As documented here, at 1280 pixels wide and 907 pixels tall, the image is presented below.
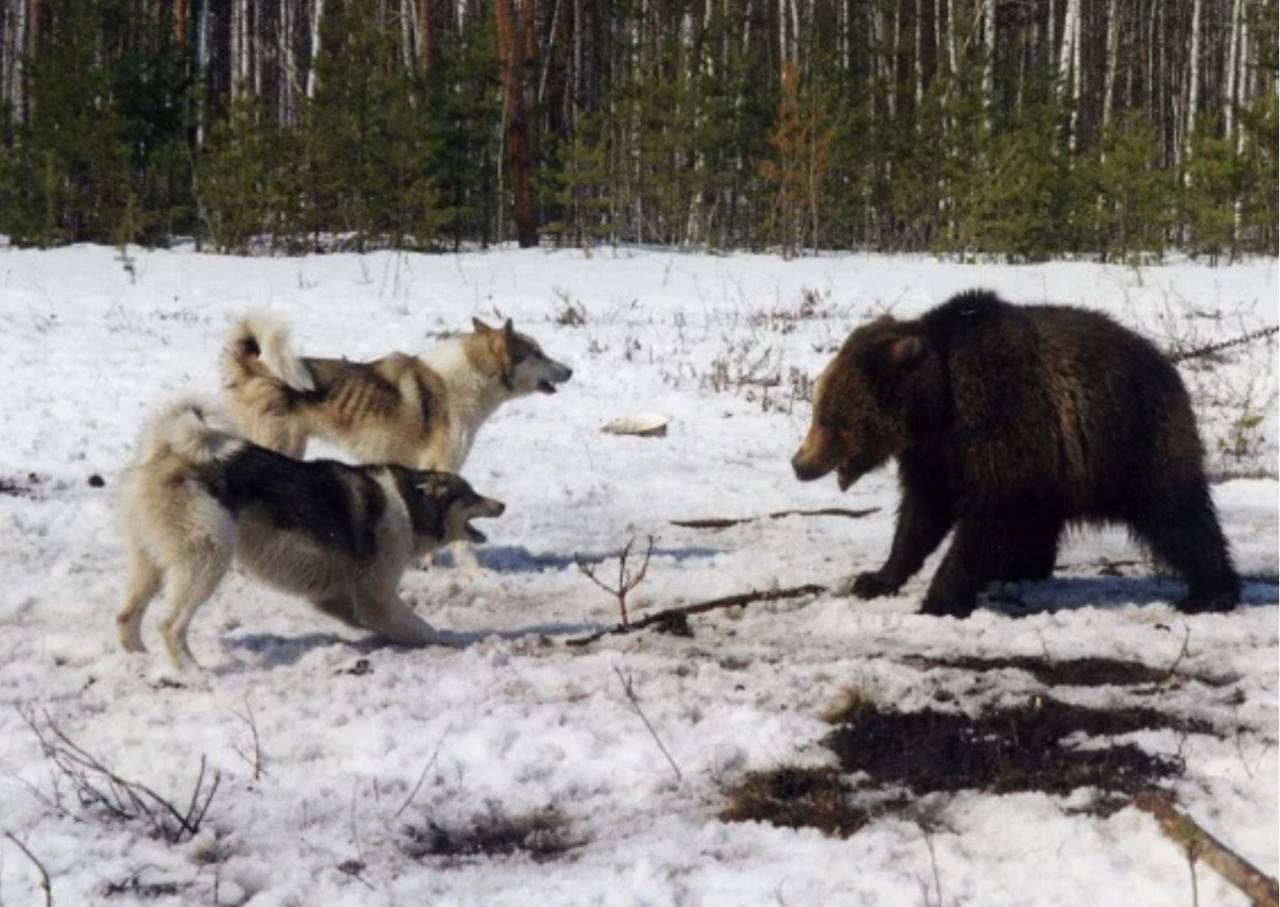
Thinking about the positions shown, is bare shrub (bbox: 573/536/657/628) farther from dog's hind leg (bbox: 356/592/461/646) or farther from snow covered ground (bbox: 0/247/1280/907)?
dog's hind leg (bbox: 356/592/461/646)

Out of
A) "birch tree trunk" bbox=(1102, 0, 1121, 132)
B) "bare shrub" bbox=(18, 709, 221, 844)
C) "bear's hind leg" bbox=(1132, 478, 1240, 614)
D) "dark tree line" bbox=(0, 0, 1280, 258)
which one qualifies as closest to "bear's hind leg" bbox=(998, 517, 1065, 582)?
"bear's hind leg" bbox=(1132, 478, 1240, 614)

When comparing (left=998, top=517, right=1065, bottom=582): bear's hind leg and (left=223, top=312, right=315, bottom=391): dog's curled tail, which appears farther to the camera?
(left=223, top=312, right=315, bottom=391): dog's curled tail

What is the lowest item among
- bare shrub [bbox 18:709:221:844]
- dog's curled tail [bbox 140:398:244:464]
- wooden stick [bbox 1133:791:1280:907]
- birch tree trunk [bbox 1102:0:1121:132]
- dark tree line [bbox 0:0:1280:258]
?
bare shrub [bbox 18:709:221:844]

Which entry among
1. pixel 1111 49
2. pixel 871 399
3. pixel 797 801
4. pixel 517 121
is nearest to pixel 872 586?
pixel 871 399

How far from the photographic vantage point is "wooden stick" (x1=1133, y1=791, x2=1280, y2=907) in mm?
3121

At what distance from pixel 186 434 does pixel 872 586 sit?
116 inches

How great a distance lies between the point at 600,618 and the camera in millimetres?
6664

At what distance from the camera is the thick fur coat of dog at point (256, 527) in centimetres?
568

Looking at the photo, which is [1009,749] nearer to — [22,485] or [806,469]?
[806,469]

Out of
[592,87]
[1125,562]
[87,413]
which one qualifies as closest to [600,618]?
[1125,562]

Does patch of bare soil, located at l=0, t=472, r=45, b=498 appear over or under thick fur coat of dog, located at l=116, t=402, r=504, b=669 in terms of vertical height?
under

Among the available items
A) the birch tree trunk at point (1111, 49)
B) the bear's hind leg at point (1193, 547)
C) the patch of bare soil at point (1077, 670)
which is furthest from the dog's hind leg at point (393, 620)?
the birch tree trunk at point (1111, 49)

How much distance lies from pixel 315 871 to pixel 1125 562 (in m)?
5.05

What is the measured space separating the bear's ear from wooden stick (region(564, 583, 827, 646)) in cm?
118
